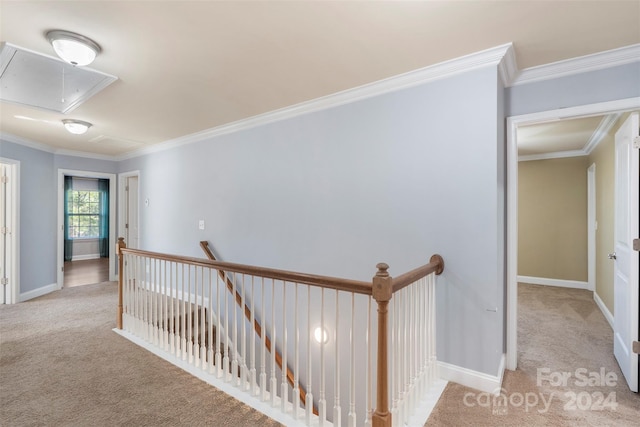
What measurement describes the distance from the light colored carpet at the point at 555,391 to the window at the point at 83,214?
10094 mm

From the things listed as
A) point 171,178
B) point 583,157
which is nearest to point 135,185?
point 171,178

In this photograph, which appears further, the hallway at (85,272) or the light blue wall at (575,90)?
the hallway at (85,272)

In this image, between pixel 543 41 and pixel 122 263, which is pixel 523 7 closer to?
pixel 543 41

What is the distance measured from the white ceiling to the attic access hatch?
123 mm

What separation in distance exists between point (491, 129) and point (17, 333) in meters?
4.91

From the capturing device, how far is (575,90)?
2270 mm

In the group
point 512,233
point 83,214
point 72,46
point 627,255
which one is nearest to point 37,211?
point 72,46

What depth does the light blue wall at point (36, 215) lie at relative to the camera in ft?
14.8

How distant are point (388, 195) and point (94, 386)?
8.76 ft

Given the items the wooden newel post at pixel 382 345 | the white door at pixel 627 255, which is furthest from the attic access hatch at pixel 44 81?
the white door at pixel 627 255

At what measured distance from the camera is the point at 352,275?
2.85 metres

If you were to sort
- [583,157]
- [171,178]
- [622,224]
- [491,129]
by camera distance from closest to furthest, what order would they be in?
[491,129]
[622,224]
[171,178]
[583,157]

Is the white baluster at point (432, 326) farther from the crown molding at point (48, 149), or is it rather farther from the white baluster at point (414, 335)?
the crown molding at point (48, 149)

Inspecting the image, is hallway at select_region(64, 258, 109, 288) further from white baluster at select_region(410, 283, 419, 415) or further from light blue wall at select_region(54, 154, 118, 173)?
white baluster at select_region(410, 283, 419, 415)
